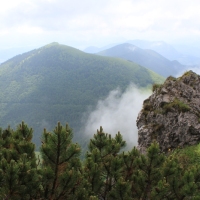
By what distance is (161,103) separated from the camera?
20.2 m

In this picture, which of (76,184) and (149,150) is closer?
(76,184)

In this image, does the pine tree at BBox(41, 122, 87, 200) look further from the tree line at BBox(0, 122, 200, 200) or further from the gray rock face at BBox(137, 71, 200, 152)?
the gray rock face at BBox(137, 71, 200, 152)

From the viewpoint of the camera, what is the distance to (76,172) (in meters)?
6.73

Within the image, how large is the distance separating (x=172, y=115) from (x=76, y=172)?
46.6 feet

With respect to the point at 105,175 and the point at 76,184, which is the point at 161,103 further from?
the point at 76,184

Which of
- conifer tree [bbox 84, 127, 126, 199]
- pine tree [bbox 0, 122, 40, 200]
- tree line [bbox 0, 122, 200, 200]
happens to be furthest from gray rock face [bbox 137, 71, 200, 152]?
pine tree [bbox 0, 122, 40, 200]

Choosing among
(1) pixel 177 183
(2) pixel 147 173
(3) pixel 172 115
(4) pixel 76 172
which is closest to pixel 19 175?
(4) pixel 76 172

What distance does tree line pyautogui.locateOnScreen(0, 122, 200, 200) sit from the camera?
6125mm

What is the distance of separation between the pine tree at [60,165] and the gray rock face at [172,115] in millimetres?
12588

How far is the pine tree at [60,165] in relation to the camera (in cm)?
660

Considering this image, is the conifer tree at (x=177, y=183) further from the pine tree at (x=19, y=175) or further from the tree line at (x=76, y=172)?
the pine tree at (x=19, y=175)

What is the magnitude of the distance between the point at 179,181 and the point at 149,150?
5.02ft

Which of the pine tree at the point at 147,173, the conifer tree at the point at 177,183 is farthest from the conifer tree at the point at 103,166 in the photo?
the conifer tree at the point at 177,183

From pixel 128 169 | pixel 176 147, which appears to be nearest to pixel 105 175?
pixel 128 169
